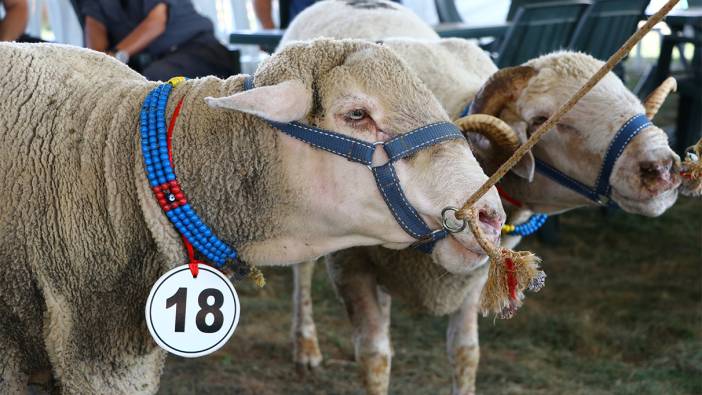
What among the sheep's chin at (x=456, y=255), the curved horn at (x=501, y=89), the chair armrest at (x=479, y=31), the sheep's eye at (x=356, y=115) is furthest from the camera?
the chair armrest at (x=479, y=31)

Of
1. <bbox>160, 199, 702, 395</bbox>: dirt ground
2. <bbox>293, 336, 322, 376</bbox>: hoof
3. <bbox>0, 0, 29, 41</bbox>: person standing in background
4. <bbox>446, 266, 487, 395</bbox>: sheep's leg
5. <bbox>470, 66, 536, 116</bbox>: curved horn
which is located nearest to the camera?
<bbox>470, 66, 536, 116</bbox>: curved horn

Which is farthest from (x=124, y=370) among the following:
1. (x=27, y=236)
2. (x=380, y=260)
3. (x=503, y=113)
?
(x=503, y=113)

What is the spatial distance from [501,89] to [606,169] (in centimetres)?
44

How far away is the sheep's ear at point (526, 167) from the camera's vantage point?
8.83ft

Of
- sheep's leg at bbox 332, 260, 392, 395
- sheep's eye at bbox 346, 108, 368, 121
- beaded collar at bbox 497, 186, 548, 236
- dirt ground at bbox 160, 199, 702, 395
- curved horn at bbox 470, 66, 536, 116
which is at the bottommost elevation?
dirt ground at bbox 160, 199, 702, 395

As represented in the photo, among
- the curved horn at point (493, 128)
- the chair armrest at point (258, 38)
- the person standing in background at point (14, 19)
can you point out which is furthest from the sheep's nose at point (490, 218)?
the person standing in background at point (14, 19)

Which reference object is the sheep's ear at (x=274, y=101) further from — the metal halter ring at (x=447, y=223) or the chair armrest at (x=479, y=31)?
the chair armrest at (x=479, y=31)

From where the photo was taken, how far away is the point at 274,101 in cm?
183

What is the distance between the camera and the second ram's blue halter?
1.88 m

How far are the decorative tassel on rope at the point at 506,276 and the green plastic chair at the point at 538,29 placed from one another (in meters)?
3.32

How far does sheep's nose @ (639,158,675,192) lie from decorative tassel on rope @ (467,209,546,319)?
0.85 metres

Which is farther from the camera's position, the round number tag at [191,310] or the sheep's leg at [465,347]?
the sheep's leg at [465,347]

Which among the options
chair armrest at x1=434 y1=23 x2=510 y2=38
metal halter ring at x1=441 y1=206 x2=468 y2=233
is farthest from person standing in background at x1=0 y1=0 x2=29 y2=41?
metal halter ring at x1=441 y1=206 x2=468 y2=233

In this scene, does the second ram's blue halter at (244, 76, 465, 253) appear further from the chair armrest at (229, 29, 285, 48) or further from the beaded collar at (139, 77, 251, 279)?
the chair armrest at (229, 29, 285, 48)
